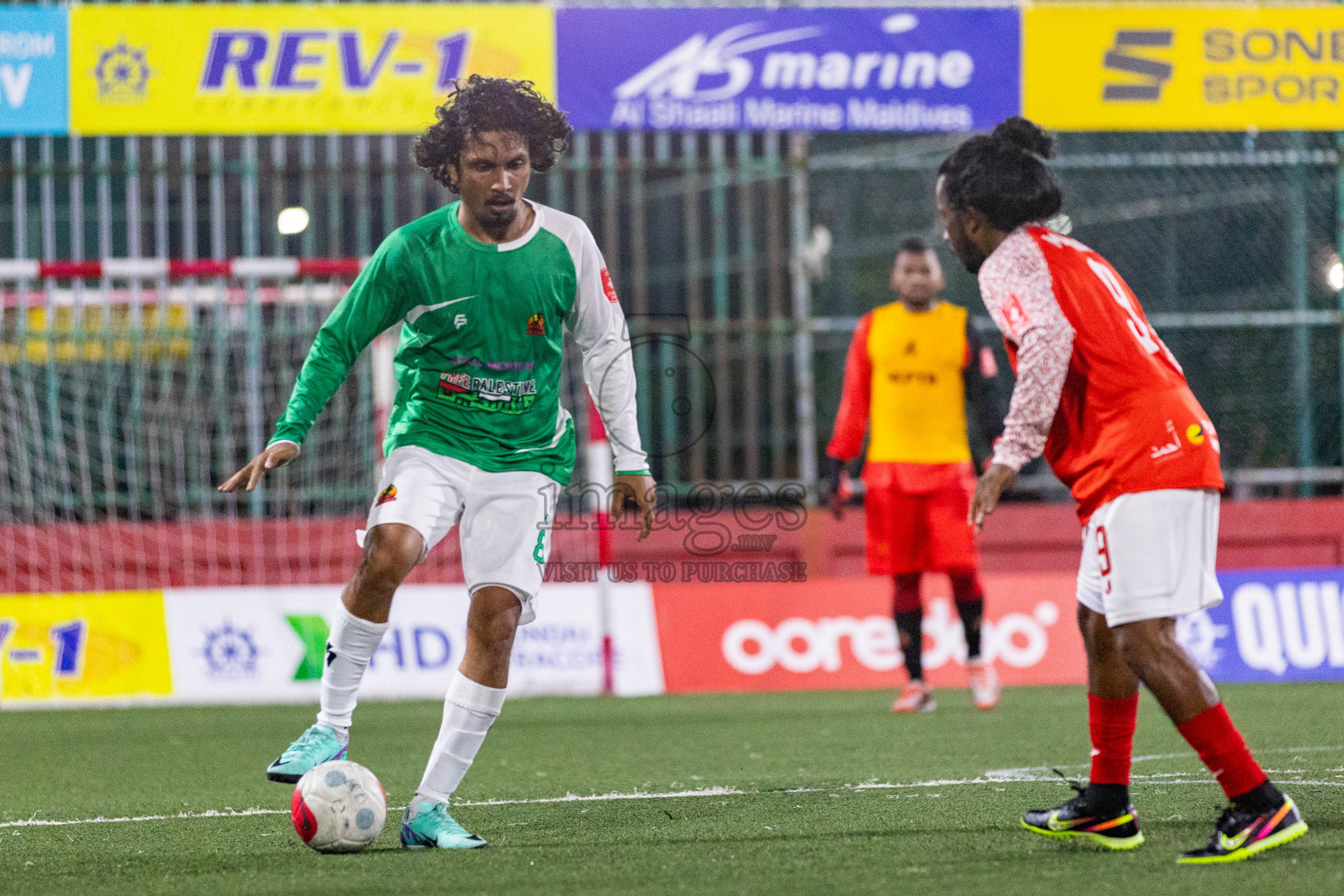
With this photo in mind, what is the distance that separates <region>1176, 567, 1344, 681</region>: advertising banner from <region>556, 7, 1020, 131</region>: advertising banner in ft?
11.3

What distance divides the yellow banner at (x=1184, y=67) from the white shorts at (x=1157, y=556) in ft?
24.6

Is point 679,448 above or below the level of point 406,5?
below

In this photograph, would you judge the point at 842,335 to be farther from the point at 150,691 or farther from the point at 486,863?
the point at 486,863

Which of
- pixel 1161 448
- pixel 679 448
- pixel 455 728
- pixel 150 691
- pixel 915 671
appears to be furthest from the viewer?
pixel 679 448

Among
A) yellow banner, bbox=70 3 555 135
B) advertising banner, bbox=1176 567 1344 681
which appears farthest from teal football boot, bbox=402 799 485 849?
yellow banner, bbox=70 3 555 135

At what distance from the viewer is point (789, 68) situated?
10836mm

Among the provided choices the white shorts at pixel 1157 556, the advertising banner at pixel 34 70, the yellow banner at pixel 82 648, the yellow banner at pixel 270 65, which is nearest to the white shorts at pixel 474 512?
the white shorts at pixel 1157 556

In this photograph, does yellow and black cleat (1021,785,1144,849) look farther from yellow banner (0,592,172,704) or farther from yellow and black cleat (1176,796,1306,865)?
yellow banner (0,592,172,704)

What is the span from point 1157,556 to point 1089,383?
1.50 feet

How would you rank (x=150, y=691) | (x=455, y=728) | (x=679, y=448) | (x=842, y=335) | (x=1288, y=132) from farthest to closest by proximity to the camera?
(x=842, y=335), (x=679, y=448), (x=1288, y=132), (x=150, y=691), (x=455, y=728)

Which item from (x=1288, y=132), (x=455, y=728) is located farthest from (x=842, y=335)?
(x=455, y=728)

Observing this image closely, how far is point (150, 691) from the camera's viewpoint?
9.37 m

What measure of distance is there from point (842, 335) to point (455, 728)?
1277 centimetres

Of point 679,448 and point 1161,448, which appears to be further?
point 679,448
